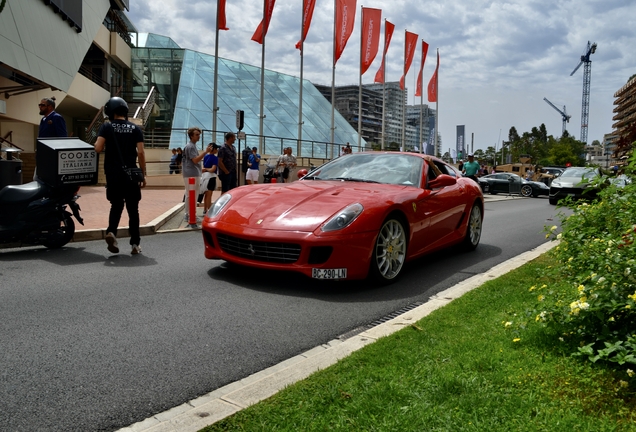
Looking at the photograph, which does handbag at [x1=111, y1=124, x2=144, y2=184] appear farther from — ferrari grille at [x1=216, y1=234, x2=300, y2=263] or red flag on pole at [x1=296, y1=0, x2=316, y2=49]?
red flag on pole at [x1=296, y1=0, x2=316, y2=49]

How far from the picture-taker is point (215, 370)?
3305 mm

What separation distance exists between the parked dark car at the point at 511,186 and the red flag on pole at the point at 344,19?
1029 centimetres

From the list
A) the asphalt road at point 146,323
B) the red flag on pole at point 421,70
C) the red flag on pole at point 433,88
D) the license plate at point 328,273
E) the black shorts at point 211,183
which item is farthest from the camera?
the red flag on pole at point 433,88

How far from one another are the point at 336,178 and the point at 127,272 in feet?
8.17

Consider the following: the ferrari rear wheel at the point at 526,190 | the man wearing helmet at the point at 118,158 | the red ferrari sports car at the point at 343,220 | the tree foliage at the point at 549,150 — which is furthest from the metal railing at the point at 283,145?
the tree foliage at the point at 549,150

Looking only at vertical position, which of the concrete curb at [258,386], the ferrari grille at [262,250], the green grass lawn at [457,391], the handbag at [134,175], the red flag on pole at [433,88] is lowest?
the concrete curb at [258,386]

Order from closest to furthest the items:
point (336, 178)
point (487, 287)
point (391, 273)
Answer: point (487, 287), point (391, 273), point (336, 178)

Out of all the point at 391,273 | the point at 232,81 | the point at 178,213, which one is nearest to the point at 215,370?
the point at 391,273

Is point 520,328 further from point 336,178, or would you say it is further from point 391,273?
point 336,178

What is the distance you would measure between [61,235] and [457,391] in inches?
242

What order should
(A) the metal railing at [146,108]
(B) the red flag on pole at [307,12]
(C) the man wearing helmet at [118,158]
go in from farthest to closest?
(A) the metal railing at [146,108]
(B) the red flag on pole at [307,12]
(C) the man wearing helmet at [118,158]

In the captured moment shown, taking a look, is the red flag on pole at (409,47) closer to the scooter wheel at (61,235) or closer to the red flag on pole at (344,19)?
the red flag on pole at (344,19)

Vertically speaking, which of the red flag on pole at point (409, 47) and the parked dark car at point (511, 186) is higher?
the red flag on pole at point (409, 47)

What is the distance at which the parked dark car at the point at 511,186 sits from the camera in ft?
101
